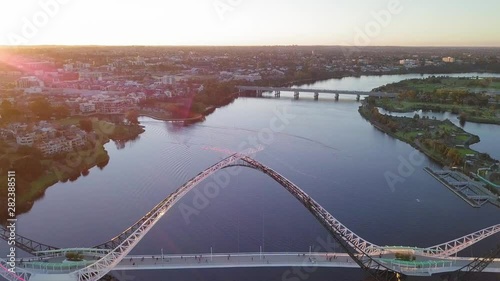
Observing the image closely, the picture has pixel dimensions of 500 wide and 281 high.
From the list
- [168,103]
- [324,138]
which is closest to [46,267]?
[324,138]

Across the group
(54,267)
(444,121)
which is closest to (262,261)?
(54,267)

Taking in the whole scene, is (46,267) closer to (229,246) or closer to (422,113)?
(229,246)

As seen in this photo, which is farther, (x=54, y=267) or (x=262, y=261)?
(x=262, y=261)

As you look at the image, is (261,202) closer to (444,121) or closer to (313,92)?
(444,121)

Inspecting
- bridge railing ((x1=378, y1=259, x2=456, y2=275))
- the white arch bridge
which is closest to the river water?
the white arch bridge

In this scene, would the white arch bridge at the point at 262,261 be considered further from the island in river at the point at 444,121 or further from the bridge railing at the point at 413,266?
the island in river at the point at 444,121

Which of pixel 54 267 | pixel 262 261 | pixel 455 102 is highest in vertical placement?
pixel 54 267

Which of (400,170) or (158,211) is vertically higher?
(158,211)

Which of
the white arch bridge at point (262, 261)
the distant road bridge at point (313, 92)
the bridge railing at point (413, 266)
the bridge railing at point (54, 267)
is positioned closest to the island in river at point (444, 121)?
the distant road bridge at point (313, 92)
